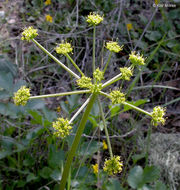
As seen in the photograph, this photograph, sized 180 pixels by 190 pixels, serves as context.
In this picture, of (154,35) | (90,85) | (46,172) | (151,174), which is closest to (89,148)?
(46,172)

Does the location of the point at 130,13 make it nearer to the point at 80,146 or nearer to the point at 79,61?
the point at 79,61

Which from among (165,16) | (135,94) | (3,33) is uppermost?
(165,16)

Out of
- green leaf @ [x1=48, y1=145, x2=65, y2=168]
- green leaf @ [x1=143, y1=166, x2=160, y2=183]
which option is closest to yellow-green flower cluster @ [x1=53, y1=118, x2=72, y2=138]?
green leaf @ [x1=48, y1=145, x2=65, y2=168]

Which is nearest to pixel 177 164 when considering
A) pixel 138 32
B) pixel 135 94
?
pixel 135 94

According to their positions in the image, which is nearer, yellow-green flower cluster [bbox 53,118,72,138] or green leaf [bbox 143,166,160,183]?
yellow-green flower cluster [bbox 53,118,72,138]

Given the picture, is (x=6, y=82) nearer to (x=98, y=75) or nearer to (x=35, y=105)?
(x=35, y=105)

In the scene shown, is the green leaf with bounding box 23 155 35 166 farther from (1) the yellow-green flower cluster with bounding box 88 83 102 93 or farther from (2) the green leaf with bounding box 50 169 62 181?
(1) the yellow-green flower cluster with bounding box 88 83 102 93

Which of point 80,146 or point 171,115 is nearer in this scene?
point 80,146

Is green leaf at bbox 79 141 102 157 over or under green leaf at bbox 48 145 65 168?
over
